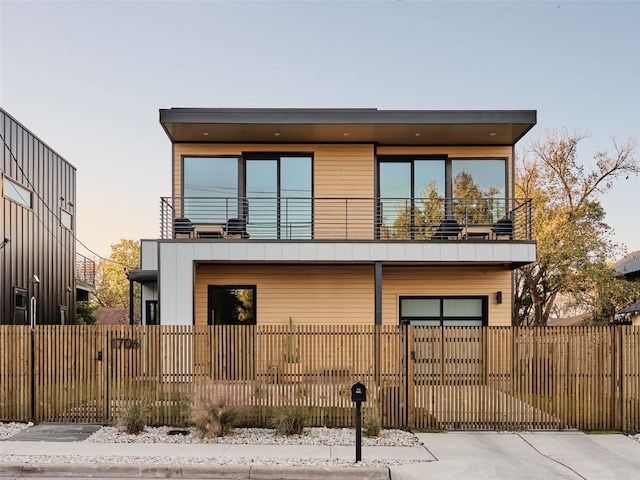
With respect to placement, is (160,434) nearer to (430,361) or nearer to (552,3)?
(430,361)

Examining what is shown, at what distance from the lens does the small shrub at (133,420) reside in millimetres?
9539

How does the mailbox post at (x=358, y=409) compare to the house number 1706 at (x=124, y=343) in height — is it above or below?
below

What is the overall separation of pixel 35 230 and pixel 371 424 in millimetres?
14055

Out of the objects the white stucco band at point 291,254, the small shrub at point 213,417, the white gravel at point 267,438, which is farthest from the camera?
the white stucco band at point 291,254

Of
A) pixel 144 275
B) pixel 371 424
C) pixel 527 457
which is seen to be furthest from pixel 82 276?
pixel 527 457

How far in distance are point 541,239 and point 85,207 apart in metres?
27.0

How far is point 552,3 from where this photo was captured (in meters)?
17.4

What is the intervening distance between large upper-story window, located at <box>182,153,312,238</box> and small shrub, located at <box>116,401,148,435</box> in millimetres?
6915

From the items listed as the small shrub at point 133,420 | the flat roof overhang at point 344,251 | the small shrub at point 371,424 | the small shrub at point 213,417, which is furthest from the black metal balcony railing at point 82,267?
the small shrub at point 371,424

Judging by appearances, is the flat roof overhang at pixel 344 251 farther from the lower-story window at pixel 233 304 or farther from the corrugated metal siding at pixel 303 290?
the lower-story window at pixel 233 304

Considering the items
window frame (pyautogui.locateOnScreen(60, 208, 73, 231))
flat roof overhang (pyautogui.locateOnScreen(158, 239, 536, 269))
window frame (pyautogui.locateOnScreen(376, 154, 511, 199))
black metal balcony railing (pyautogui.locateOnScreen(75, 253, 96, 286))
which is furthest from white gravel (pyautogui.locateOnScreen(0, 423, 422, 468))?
black metal balcony railing (pyautogui.locateOnScreen(75, 253, 96, 286))

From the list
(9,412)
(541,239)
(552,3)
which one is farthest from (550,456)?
(541,239)

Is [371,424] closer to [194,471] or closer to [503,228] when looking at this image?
[194,471]

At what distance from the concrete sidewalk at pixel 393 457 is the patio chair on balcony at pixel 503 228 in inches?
261
